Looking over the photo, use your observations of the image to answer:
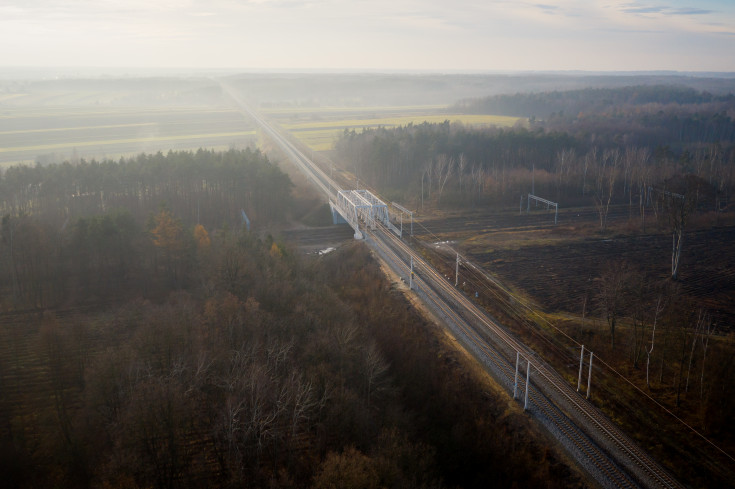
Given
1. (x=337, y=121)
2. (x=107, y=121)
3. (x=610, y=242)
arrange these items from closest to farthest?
(x=610, y=242)
(x=107, y=121)
(x=337, y=121)

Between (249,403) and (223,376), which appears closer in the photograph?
(249,403)

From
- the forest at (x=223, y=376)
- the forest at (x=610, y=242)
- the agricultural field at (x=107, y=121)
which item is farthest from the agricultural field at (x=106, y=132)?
the forest at (x=223, y=376)

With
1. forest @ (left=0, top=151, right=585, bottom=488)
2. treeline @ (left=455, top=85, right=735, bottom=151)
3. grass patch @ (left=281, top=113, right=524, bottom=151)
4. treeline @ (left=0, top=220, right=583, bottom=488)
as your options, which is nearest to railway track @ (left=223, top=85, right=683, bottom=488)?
forest @ (left=0, top=151, right=585, bottom=488)

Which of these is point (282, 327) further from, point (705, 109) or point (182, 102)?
point (182, 102)

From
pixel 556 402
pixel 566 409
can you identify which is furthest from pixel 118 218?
pixel 566 409

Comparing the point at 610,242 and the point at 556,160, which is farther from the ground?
the point at 556,160

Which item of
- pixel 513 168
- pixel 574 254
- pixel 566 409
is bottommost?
pixel 566 409

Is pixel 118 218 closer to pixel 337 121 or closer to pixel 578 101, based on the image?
pixel 337 121

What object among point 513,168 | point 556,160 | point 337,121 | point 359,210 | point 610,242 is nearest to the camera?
point 610,242
